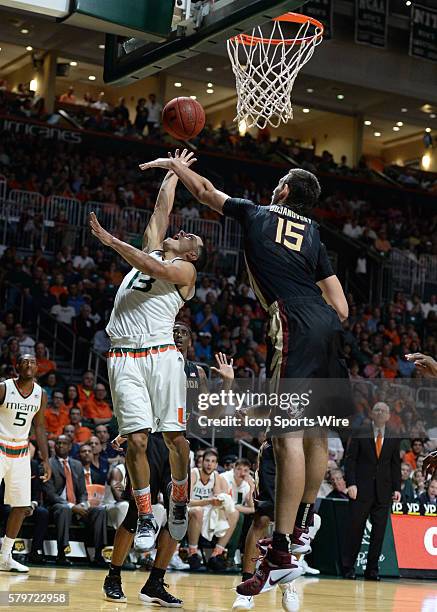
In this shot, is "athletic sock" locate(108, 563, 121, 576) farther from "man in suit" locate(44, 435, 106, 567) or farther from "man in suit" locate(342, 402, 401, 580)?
"man in suit" locate(342, 402, 401, 580)

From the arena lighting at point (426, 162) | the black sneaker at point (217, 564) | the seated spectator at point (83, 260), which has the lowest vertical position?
the black sneaker at point (217, 564)

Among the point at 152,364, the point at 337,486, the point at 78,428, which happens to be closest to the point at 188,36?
the point at 152,364

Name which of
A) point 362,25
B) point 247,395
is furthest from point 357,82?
point 247,395

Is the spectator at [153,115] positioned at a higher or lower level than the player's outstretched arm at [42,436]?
higher

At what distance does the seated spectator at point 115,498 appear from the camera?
11672 millimetres

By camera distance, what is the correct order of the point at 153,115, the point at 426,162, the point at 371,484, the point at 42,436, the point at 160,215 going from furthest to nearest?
the point at 426,162 < the point at 153,115 < the point at 371,484 < the point at 42,436 < the point at 160,215

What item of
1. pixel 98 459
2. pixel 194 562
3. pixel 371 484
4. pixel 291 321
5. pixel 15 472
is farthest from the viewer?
pixel 98 459

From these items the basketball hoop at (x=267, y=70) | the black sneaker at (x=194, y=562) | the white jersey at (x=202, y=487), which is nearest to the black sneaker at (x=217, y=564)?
the black sneaker at (x=194, y=562)

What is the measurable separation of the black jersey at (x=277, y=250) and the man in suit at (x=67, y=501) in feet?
20.7

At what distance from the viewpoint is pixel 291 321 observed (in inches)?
231

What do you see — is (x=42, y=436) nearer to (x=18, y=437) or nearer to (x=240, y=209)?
(x=18, y=437)

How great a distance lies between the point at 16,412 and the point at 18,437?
0.86 ft

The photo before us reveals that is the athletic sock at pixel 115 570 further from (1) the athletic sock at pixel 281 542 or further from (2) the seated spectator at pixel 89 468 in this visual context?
(2) the seated spectator at pixel 89 468

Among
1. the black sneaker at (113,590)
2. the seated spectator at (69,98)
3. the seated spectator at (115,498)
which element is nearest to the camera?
the black sneaker at (113,590)
